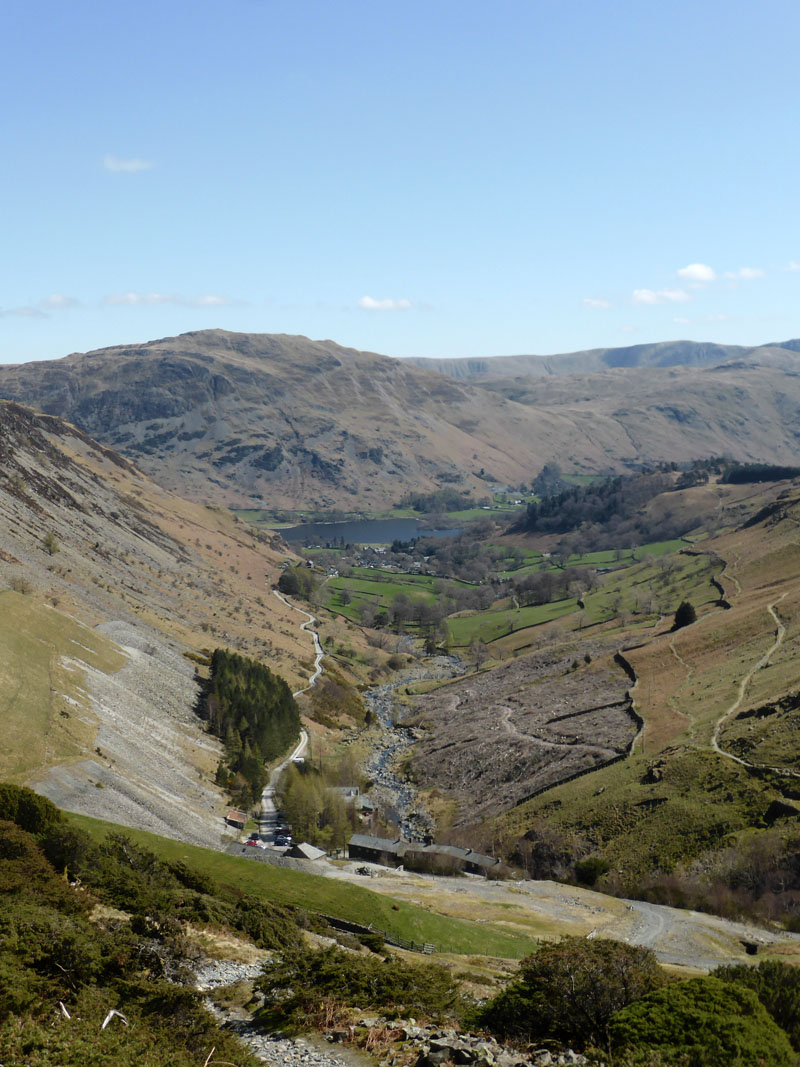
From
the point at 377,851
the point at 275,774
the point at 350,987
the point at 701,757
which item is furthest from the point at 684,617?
the point at 350,987

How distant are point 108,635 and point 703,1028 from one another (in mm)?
84793

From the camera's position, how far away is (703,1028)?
70.9ft

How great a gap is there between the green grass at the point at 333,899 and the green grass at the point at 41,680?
10654 millimetres

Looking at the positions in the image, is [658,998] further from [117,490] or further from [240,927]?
[117,490]

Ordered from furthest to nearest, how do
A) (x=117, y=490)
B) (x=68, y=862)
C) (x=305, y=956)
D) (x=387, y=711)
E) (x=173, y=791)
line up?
1. (x=117, y=490)
2. (x=387, y=711)
3. (x=173, y=791)
4. (x=68, y=862)
5. (x=305, y=956)

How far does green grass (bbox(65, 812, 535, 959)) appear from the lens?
→ 44188mm

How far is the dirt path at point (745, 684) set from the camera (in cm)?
7904

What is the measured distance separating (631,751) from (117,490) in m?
136

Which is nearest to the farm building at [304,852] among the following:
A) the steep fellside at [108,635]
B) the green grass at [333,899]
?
the steep fellside at [108,635]

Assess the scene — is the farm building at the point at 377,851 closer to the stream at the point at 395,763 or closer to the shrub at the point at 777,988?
the stream at the point at 395,763

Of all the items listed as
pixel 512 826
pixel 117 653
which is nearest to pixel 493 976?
pixel 512 826

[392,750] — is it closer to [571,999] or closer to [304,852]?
[304,852]

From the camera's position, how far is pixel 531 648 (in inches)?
6452

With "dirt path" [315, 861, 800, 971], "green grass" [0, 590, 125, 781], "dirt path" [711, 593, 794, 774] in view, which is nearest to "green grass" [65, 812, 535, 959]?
"dirt path" [315, 861, 800, 971]
